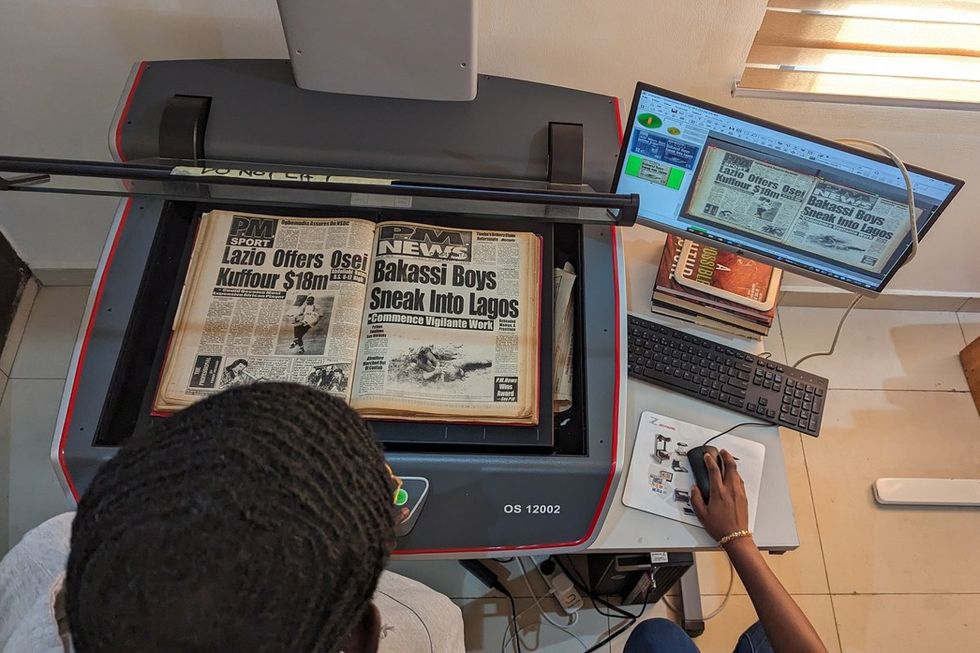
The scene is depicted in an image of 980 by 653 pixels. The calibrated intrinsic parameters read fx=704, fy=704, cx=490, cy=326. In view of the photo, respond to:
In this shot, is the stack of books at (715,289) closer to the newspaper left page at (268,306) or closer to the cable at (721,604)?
the newspaper left page at (268,306)

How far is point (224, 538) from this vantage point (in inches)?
18.2

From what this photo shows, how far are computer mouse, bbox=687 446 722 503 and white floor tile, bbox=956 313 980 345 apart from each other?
1.32 meters

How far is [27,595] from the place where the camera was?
951 millimetres

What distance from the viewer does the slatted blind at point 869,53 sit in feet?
3.96

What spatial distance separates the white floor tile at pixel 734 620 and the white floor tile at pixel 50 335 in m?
1.55

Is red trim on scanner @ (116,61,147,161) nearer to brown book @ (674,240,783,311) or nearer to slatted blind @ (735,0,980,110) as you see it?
brown book @ (674,240,783,311)

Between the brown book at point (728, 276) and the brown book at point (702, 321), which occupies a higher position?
the brown book at point (728, 276)

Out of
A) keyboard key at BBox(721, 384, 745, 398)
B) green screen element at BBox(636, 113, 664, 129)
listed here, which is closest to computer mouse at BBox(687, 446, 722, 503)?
keyboard key at BBox(721, 384, 745, 398)

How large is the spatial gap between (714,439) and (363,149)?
2.40ft

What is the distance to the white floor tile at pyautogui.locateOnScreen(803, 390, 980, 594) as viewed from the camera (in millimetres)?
1705

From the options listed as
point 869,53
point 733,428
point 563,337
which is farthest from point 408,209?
point 869,53

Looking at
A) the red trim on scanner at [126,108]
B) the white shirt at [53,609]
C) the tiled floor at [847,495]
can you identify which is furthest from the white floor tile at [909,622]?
the red trim on scanner at [126,108]

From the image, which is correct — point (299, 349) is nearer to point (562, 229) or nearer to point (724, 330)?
point (562, 229)

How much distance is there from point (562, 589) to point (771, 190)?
101 cm
